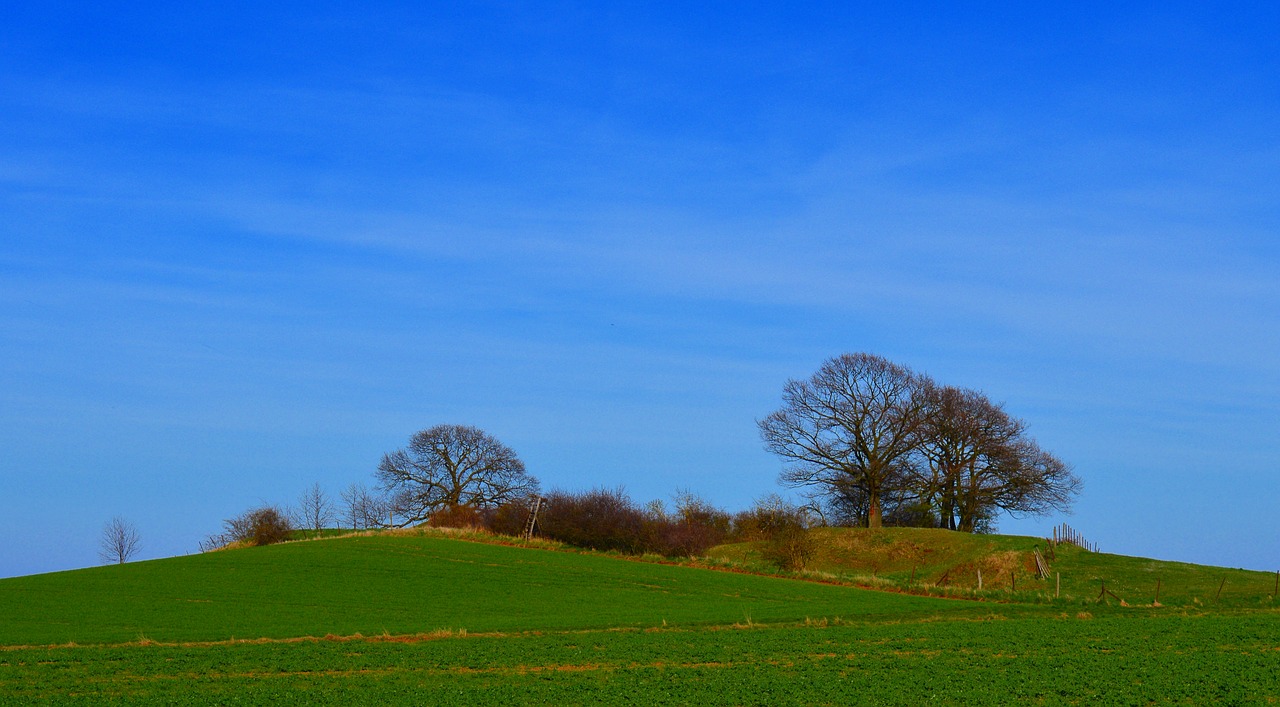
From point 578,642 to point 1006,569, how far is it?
36.2 meters

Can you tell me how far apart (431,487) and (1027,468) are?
48335 millimetres

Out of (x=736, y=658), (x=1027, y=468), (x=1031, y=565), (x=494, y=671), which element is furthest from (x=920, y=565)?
(x=494, y=671)

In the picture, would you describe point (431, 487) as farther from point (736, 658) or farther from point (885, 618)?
point (736, 658)

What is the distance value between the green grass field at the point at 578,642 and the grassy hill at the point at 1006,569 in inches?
164

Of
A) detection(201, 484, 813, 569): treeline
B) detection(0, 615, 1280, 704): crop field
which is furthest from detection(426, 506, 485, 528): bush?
detection(0, 615, 1280, 704): crop field

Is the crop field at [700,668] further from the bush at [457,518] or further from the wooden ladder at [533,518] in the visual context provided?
the bush at [457,518]

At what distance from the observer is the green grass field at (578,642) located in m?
20.4

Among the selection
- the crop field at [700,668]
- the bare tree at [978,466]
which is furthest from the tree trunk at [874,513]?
the crop field at [700,668]

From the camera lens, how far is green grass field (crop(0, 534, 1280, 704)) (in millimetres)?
20359

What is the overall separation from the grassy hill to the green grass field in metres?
4.16

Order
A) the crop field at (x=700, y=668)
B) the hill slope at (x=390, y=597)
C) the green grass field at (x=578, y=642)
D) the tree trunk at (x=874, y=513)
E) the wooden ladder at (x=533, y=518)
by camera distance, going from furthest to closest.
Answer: the tree trunk at (x=874, y=513), the wooden ladder at (x=533, y=518), the hill slope at (x=390, y=597), the green grass field at (x=578, y=642), the crop field at (x=700, y=668)

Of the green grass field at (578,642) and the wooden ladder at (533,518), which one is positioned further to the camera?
the wooden ladder at (533,518)

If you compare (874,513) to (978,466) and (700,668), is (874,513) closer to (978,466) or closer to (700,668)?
(978,466)

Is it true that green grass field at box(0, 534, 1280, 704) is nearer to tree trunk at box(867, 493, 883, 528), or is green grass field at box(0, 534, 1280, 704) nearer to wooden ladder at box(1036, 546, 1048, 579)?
wooden ladder at box(1036, 546, 1048, 579)
